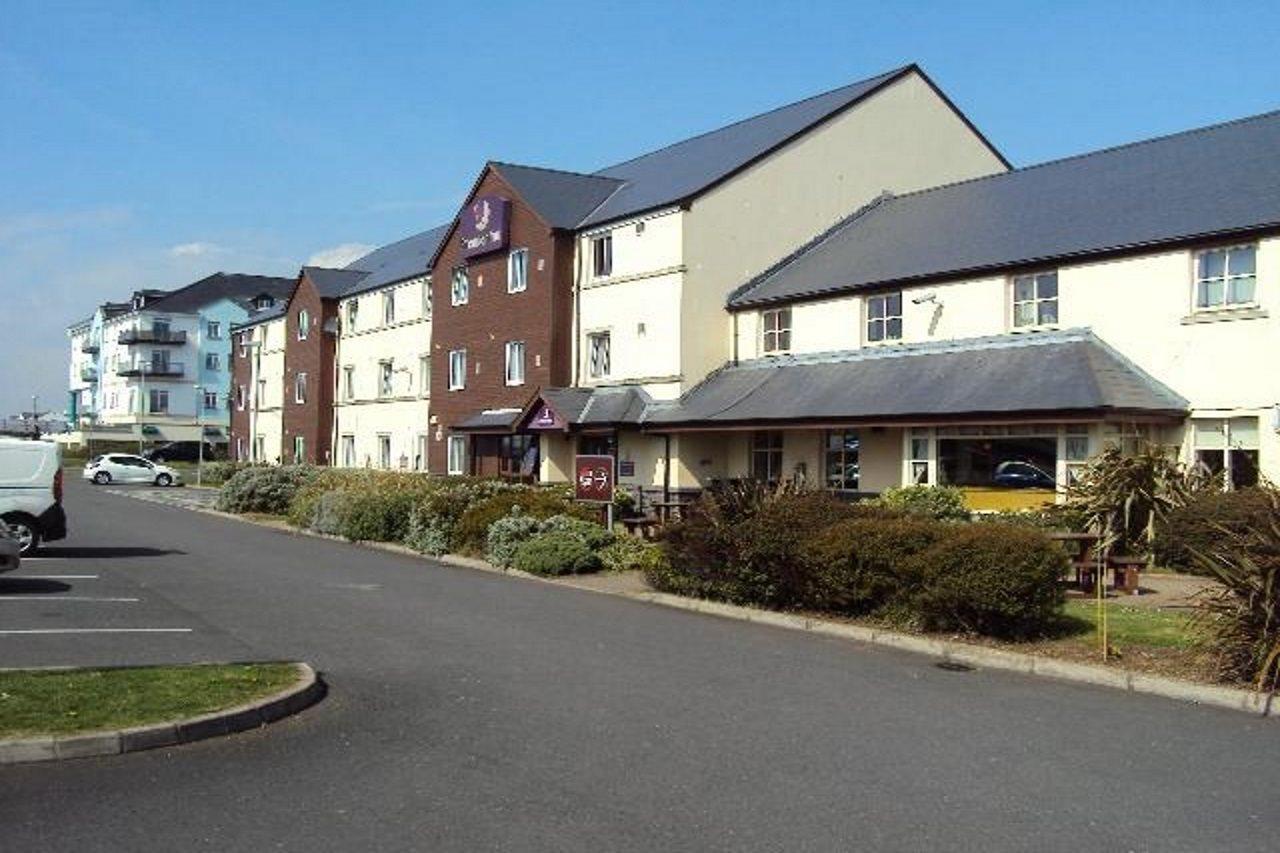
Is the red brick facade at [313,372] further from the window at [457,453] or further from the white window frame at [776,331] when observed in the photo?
the white window frame at [776,331]

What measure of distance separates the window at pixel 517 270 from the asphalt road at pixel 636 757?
25827mm

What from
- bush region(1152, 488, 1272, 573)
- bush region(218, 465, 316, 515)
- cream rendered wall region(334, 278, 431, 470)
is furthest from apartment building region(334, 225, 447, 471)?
bush region(1152, 488, 1272, 573)

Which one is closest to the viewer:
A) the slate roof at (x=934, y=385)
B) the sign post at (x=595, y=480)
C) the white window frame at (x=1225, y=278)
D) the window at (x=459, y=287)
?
the sign post at (x=595, y=480)

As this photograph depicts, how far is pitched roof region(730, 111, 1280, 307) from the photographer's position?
24031 millimetres

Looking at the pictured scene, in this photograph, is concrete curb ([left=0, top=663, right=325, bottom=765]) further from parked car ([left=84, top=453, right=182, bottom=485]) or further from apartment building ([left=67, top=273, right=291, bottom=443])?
apartment building ([left=67, top=273, right=291, bottom=443])

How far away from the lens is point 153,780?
269 inches

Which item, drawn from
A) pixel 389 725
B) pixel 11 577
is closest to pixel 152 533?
pixel 11 577

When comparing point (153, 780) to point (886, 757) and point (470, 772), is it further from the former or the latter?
point (886, 757)

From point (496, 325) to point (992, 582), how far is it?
29.4 meters

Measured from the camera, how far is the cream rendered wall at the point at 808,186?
3312 cm

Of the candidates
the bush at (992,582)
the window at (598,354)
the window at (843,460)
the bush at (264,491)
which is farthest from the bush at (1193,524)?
the bush at (264,491)

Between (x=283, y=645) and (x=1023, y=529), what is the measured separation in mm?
7656

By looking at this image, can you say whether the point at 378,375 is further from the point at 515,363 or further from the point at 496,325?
the point at 515,363

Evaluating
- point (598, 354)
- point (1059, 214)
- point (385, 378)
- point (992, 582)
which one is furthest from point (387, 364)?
point (992, 582)
